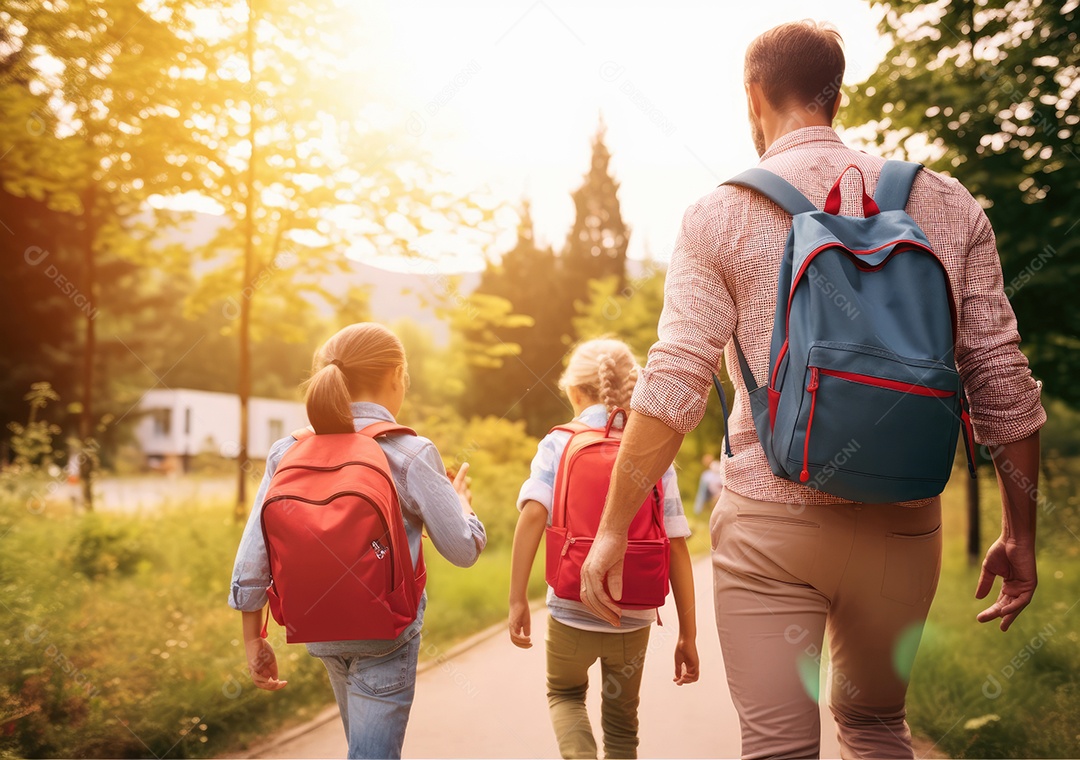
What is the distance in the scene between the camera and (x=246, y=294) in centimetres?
A: 871

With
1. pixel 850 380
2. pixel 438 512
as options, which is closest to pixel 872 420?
pixel 850 380

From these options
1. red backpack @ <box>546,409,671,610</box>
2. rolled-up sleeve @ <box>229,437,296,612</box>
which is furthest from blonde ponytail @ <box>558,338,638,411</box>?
rolled-up sleeve @ <box>229,437,296,612</box>

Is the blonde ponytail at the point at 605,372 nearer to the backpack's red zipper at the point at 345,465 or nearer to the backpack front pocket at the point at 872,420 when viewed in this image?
the backpack's red zipper at the point at 345,465

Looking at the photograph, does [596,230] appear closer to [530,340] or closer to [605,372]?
[530,340]

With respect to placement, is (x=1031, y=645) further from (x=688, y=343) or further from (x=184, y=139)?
(x=184, y=139)

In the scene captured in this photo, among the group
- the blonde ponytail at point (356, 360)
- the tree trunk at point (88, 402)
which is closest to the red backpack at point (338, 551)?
the blonde ponytail at point (356, 360)

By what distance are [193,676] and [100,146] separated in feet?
18.3

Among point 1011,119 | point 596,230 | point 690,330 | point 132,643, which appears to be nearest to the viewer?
point 690,330

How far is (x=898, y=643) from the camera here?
1957 mm

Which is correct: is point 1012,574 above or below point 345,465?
below

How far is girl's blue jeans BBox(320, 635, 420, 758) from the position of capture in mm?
2568

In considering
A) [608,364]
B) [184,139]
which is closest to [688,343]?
[608,364]

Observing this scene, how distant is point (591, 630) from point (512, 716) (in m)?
2.13

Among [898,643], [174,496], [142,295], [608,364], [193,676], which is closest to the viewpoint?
[898,643]
